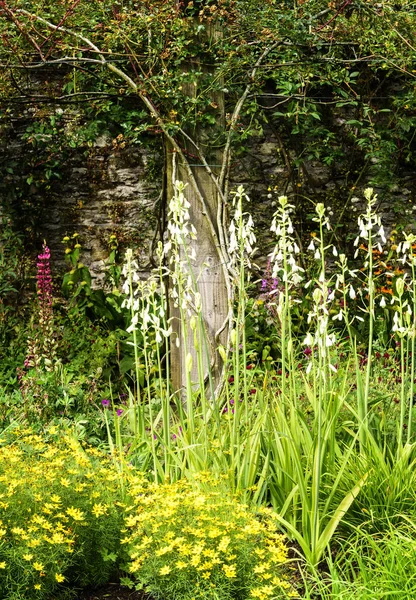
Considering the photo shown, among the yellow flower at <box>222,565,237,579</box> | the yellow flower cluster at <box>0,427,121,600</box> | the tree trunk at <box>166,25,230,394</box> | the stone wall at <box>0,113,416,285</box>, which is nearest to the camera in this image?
the yellow flower at <box>222,565,237,579</box>

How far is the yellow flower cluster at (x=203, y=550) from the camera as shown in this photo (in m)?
2.56

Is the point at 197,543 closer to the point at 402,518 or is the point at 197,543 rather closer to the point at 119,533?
the point at 119,533

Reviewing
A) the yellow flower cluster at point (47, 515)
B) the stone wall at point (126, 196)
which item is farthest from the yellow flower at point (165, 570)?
the stone wall at point (126, 196)

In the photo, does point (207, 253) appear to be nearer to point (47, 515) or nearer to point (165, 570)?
point (47, 515)

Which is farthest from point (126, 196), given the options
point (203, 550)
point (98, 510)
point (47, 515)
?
point (203, 550)

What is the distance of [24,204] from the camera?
7520mm

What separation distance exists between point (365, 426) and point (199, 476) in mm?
765

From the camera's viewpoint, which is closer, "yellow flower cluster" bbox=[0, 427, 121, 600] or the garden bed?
"yellow flower cluster" bbox=[0, 427, 121, 600]

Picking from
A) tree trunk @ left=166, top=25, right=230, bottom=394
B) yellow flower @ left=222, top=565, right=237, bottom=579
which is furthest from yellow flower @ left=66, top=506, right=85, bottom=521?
tree trunk @ left=166, top=25, right=230, bottom=394

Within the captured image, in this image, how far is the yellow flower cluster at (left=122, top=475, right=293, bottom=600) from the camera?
2559 mm

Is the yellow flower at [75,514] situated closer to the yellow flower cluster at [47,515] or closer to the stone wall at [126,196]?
the yellow flower cluster at [47,515]

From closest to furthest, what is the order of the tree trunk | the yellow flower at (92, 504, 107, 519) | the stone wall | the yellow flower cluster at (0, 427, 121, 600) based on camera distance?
the yellow flower cluster at (0, 427, 121, 600)
the yellow flower at (92, 504, 107, 519)
the tree trunk
the stone wall

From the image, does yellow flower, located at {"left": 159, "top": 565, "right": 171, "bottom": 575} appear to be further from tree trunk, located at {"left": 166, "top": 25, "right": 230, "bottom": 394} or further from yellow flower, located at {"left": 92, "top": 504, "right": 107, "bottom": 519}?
tree trunk, located at {"left": 166, "top": 25, "right": 230, "bottom": 394}

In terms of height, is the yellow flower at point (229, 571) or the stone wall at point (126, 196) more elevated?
the stone wall at point (126, 196)
